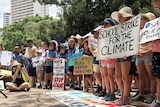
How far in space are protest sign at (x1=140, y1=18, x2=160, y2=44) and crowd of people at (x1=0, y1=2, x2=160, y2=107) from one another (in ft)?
0.30

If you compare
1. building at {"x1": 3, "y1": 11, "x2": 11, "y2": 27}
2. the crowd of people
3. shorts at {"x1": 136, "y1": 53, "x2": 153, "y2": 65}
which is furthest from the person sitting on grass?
building at {"x1": 3, "y1": 11, "x2": 11, "y2": 27}

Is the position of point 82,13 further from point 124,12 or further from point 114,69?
point 124,12

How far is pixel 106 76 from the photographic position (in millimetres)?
6688

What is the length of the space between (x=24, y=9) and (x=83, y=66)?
455 ft

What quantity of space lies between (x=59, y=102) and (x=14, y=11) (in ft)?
498

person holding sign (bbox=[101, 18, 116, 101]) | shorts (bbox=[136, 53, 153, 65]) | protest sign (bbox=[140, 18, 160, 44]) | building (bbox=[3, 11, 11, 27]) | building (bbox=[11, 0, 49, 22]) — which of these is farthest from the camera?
building (bbox=[3, 11, 11, 27])

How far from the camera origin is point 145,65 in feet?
19.1

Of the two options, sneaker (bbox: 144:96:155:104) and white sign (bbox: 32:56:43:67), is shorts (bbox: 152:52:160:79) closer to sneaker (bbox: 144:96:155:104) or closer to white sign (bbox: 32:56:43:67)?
sneaker (bbox: 144:96:155:104)

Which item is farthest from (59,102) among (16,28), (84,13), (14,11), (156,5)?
(14,11)

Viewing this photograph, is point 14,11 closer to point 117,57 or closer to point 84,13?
point 84,13

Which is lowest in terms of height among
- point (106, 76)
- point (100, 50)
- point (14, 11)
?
point (106, 76)

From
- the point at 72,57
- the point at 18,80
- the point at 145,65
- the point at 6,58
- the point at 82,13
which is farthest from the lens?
the point at 82,13

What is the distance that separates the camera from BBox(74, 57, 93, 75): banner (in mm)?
8523

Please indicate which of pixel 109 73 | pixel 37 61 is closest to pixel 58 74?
pixel 37 61
